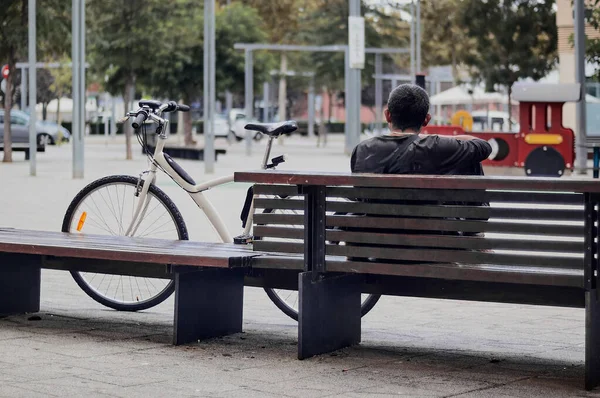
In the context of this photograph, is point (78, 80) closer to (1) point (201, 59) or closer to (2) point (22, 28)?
(2) point (22, 28)

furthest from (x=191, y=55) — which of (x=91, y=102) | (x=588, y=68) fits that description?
(x=91, y=102)

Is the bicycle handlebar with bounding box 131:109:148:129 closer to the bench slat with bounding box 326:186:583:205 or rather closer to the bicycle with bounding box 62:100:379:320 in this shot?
the bicycle with bounding box 62:100:379:320

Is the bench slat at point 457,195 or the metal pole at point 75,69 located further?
the metal pole at point 75,69

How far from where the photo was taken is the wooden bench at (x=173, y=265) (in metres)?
6.39

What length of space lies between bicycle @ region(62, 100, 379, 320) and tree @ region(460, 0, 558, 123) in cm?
3530

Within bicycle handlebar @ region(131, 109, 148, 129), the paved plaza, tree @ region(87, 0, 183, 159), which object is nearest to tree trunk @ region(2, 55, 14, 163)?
tree @ region(87, 0, 183, 159)

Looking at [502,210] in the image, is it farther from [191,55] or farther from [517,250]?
[191,55]

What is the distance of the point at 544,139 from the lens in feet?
74.5

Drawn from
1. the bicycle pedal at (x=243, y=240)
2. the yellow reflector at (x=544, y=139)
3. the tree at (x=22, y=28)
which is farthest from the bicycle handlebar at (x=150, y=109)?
the tree at (x=22, y=28)

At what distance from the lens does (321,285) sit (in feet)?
20.3

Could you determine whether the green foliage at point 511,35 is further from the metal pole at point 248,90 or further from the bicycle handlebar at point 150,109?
the bicycle handlebar at point 150,109

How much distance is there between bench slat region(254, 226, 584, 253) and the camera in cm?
548

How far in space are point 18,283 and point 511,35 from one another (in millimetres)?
36554

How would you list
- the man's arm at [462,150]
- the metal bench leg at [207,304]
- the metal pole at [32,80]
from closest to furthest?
1. the man's arm at [462,150]
2. the metal bench leg at [207,304]
3. the metal pole at [32,80]
